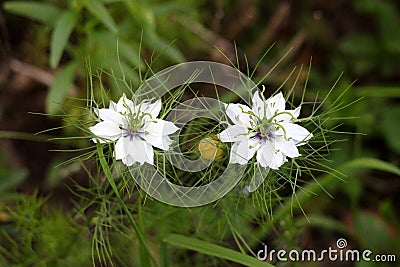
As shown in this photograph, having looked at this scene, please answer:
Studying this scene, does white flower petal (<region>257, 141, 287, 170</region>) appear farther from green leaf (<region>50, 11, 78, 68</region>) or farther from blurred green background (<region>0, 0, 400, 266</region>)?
green leaf (<region>50, 11, 78, 68</region>)

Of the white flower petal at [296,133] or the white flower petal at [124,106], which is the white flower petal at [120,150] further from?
the white flower petal at [296,133]

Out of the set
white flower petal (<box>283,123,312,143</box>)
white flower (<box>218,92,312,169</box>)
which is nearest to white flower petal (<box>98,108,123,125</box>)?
white flower (<box>218,92,312,169</box>)

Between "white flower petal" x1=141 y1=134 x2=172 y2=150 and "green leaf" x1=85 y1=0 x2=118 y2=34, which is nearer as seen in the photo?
"white flower petal" x1=141 y1=134 x2=172 y2=150

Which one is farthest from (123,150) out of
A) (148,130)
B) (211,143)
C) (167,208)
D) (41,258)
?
(41,258)

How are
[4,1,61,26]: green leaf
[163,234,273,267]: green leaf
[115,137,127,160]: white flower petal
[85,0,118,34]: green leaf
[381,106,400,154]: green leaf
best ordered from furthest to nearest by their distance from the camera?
[381,106,400,154]: green leaf
[4,1,61,26]: green leaf
[85,0,118,34]: green leaf
[163,234,273,267]: green leaf
[115,137,127,160]: white flower petal

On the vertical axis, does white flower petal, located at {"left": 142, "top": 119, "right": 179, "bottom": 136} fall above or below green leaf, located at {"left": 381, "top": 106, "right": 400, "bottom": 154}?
below

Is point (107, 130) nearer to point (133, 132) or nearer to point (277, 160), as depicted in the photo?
point (133, 132)

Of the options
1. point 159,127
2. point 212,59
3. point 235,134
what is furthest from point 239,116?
point 212,59
